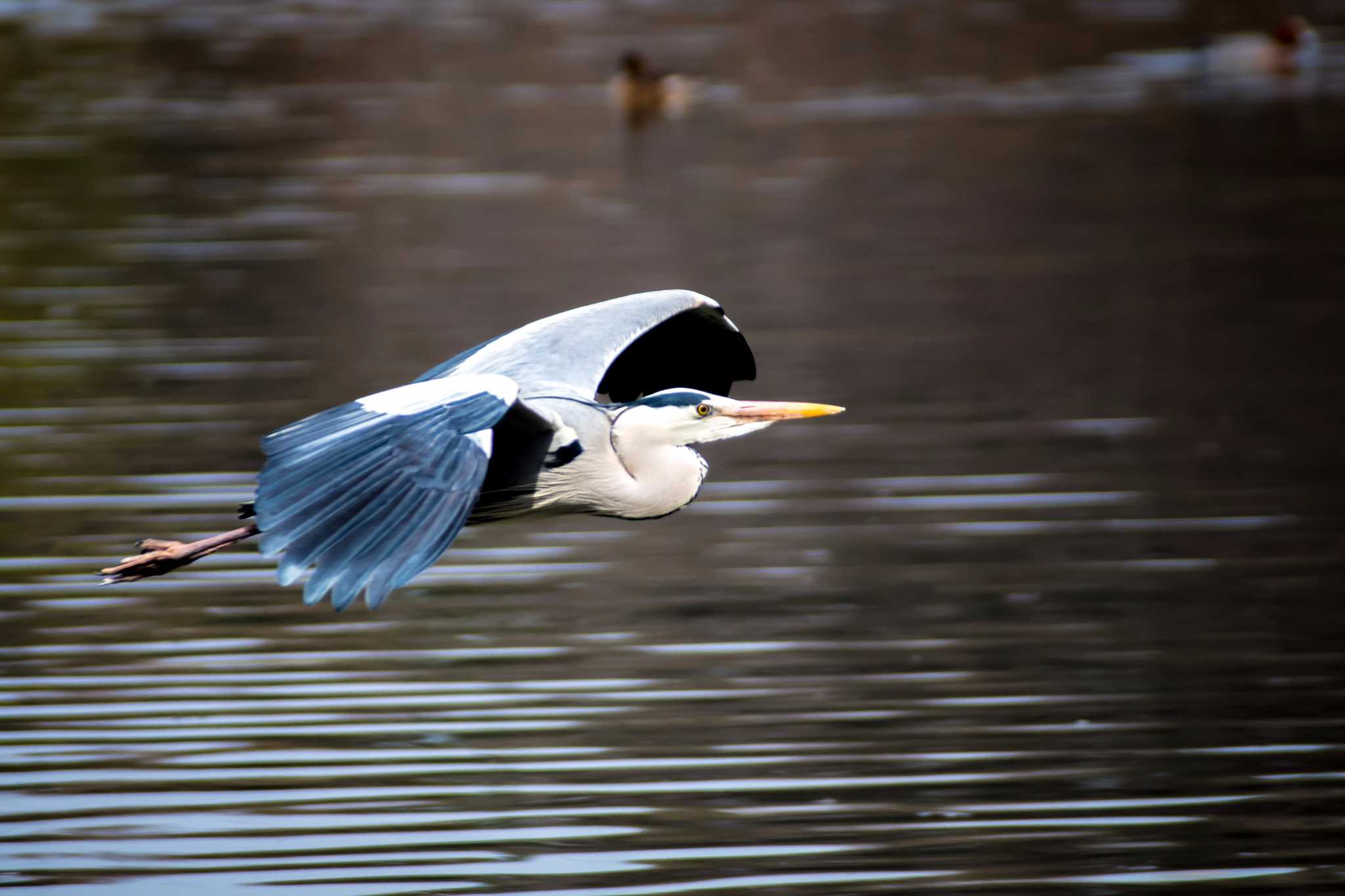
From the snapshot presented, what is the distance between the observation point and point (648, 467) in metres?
5.81

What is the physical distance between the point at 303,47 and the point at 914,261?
1278cm

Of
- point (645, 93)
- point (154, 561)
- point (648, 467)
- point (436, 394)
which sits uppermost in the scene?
point (436, 394)

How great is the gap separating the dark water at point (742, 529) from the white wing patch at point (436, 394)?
1.36m

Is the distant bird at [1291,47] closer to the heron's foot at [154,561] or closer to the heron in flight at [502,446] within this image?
the heron in flight at [502,446]

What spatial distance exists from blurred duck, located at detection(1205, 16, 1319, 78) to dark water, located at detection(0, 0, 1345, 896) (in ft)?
3.46

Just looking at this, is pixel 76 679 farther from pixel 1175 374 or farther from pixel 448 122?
pixel 448 122

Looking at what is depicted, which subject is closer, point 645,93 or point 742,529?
point 742,529

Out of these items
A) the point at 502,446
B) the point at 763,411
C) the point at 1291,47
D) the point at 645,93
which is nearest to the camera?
the point at 763,411

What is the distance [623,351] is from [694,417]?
0.83 meters

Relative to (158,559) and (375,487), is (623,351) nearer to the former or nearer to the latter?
(158,559)

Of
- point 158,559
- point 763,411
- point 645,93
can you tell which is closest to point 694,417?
point 763,411

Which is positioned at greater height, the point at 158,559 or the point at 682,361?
the point at 682,361

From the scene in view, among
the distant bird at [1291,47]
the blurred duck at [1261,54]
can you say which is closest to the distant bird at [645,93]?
the blurred duck at [1261,54]

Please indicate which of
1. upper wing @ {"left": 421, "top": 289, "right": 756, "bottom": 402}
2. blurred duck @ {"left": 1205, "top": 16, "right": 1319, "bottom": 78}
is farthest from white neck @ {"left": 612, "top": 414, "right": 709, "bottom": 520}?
blurred duck @ {"left": 1205, "top": 16, "right": 1319, "bottom": 78}
